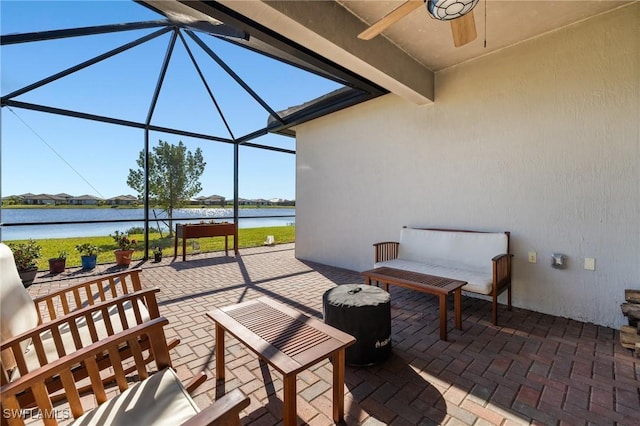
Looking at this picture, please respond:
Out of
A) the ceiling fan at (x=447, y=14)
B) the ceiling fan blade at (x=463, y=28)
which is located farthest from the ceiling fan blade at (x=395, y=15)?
the ceiling fan blade at (x=463, y=28)

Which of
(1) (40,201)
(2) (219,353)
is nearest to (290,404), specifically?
(2) (219,353)

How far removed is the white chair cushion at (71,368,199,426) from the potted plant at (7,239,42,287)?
14.0 feet

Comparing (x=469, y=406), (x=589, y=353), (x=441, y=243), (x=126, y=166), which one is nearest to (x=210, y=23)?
(x=441, y=243)

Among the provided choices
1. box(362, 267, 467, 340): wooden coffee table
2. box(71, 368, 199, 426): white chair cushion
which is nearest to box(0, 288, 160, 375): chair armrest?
box(71, 368, 199, 426): white chair cushion

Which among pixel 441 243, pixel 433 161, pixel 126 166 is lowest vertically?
pixel 441 243

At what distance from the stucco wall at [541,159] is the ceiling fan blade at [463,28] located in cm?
138

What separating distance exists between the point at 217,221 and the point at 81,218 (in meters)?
2.45

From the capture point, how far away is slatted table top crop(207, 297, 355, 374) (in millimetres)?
1420

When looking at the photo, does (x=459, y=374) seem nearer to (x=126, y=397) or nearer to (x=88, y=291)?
(x=126, y=397)

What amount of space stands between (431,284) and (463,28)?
7.61 ft

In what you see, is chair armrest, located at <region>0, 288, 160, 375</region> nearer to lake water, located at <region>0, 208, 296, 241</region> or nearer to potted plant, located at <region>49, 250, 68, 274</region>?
potted plant, located at <region>49, 250, 68, 274</region>

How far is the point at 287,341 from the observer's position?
5.22ft

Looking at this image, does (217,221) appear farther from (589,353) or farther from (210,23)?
(589,353)

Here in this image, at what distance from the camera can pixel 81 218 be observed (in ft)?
16.7
